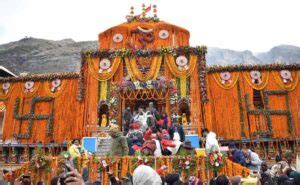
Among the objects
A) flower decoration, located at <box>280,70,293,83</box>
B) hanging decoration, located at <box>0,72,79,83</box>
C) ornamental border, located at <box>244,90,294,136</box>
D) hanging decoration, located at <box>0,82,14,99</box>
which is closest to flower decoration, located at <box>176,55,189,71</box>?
ornamental border, located at <box>244,90,294,136</box>

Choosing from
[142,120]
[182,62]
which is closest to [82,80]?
[142,120]

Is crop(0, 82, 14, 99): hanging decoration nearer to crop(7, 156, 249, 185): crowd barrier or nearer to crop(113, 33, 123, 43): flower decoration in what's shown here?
crop(113, 33, 123, 43): flower decoration

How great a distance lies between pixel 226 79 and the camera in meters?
18.7

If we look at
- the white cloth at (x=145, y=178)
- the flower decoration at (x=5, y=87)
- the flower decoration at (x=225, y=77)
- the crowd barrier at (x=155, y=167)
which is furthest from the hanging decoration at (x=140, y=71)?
the white cloth at (x=145, y=178)

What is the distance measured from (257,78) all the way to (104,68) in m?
8.67

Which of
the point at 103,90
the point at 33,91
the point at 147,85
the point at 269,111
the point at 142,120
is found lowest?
the point at 142,120

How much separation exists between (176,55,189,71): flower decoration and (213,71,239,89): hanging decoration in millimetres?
1924

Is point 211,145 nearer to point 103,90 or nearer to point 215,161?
point 215,161

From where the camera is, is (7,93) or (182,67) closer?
(182,67)

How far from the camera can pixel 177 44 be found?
66.1ft

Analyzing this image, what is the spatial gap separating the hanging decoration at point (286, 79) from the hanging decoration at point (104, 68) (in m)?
8.94

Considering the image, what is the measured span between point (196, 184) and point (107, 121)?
12204mm

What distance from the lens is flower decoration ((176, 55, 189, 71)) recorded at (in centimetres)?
1806

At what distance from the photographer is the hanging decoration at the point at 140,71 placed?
703 inches
